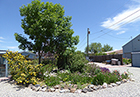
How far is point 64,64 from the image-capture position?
932 centimetres

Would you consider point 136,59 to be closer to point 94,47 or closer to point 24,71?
point 24,71

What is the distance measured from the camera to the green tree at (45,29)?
8125 millimetres

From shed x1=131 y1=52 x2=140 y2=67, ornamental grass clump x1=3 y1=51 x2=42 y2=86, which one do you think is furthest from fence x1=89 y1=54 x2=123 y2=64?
ornamental grass clump x1=3 y1=51 x2=42 y2=86

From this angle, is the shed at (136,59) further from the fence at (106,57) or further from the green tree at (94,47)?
the green tree at (94,47)

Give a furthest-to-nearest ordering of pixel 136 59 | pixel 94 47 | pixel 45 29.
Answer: pixel 94 47 → pixel 136 59 → pixel 45 29

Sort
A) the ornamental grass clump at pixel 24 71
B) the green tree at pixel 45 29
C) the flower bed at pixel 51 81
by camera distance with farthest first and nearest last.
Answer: the green tree at pixel 45 29, the ornamental grass clump at pixel 24 71, the flower bed at pixel 51 81

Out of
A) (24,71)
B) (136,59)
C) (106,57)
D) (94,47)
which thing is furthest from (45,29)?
(94,47)

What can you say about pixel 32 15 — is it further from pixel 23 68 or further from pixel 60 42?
pixel 23 68

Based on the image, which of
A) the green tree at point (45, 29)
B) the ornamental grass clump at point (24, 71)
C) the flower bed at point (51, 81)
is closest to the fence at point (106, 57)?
the green tree at point (45, 29)

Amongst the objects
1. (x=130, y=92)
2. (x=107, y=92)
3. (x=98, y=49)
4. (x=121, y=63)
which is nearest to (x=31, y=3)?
(x=107, y=92)

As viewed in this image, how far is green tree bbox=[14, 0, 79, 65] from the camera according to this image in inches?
320

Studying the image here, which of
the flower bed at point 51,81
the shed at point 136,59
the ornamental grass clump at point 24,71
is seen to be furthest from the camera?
the shed at point 136,59

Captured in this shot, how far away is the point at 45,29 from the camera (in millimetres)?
7844

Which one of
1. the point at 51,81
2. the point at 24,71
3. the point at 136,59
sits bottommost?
the point at 51,81
